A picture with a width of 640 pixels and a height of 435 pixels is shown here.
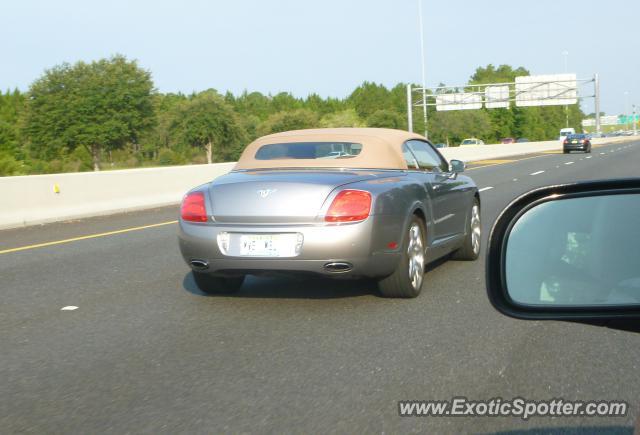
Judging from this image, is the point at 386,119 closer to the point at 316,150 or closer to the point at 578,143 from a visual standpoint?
the point at 578,143

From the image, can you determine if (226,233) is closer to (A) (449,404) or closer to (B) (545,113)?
(A) (449,404)

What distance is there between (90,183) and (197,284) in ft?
34.1

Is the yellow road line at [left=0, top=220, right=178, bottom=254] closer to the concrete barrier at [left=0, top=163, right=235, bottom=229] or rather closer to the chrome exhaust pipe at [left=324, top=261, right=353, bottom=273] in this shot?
the concrete barrier at [left=0, top=163, right=235, bottom=229]

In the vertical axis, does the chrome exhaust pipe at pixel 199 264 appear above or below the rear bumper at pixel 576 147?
above

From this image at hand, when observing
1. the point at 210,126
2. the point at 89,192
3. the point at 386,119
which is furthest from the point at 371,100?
the point at 89,192

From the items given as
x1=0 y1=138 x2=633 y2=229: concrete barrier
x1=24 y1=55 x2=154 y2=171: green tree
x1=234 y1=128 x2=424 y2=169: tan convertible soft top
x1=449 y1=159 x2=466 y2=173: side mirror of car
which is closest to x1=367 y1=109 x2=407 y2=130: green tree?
x1=24 y1=55 x2=154 y2=171: green tree

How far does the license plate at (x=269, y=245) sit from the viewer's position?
616 cm

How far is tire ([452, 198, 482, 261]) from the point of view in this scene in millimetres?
8570

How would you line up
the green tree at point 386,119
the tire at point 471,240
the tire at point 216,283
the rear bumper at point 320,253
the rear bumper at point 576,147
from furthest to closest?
1. the green tree at point 386,119
2. the rear bumper at point 576,147
3. the tire at point 471,240
4. the tire at point 216,283
5. the rear bumper at point 320,253

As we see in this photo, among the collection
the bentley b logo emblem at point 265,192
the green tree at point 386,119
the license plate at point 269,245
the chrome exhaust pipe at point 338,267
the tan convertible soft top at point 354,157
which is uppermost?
the green tree at point 386,119

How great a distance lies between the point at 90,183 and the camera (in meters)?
16.7

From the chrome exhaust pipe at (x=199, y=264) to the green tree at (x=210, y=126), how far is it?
86695mm

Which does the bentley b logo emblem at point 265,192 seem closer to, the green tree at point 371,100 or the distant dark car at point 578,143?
the distant dark car at point 578,143

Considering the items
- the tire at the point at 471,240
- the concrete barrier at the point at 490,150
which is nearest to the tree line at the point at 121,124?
the concrete barrier at the point at 490,150
